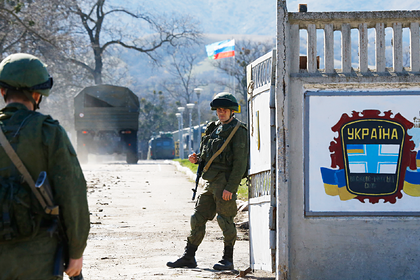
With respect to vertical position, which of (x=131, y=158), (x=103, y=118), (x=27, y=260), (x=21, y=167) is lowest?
(x=27, y=260)

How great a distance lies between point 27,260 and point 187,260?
329 cm

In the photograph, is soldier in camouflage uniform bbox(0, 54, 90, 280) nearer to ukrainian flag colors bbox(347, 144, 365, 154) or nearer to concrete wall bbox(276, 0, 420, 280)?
concrete wall bbox(276, 0, 420, 280)

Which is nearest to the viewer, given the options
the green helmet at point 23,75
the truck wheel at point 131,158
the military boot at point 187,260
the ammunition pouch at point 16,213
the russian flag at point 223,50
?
the ammunition pouch at point 16,213

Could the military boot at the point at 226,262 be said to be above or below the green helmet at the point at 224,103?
below

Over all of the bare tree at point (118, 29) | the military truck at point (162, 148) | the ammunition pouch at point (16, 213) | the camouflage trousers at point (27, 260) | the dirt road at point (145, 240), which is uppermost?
the bare tree at point (118, 29)

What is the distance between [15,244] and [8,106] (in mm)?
722

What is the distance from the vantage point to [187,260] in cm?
606

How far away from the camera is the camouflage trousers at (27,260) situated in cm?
289

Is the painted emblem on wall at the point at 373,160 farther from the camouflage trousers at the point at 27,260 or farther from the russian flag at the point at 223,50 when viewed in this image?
the russian flag at the point at 223,50

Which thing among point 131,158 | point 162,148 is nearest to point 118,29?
point 162,148

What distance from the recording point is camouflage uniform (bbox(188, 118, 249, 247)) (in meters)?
5.91

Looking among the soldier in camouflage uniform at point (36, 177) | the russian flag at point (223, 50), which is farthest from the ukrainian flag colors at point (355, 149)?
the russian flag at point (223, 50)

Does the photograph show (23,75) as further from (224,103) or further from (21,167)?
(224,103)

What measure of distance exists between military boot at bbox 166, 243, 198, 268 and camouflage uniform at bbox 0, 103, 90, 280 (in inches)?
120
